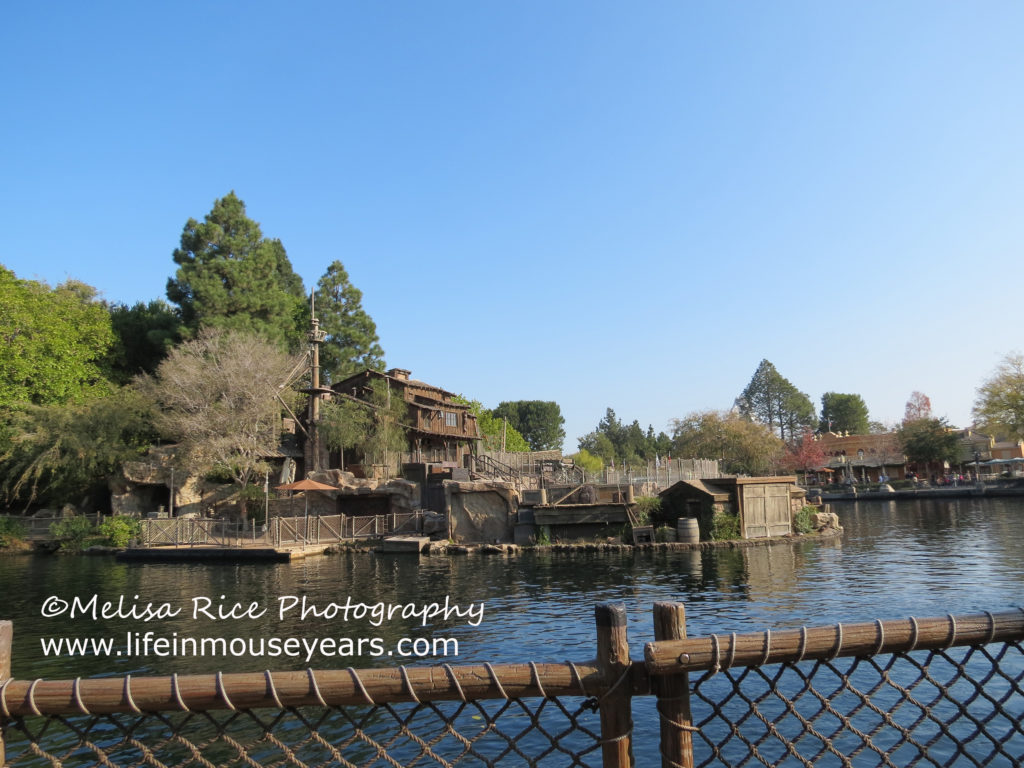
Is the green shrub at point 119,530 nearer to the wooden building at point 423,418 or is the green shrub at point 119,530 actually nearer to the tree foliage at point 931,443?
the wooden building at point 423,418

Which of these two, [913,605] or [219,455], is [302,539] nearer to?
[219,455]

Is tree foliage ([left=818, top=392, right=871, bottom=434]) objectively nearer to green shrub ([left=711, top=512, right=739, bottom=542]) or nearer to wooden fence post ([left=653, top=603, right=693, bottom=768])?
green shrub ([left=711, top=512, right=739, bottom=542])

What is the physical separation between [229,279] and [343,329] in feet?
38.9

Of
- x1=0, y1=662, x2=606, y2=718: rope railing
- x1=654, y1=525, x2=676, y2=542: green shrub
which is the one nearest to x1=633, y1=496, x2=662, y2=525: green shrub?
x1=654, y1=525, x2=676, y2=542: green shrub

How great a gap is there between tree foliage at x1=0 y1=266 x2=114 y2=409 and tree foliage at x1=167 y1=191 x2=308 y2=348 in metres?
5.84

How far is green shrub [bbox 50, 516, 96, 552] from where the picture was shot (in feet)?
115

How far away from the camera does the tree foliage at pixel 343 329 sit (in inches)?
2295

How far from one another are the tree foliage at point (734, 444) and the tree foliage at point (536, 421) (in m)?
38.0

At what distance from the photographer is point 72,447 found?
37.1 metres

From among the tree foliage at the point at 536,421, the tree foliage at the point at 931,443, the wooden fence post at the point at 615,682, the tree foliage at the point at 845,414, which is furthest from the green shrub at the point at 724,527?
the tree foliage at the point at 845,414

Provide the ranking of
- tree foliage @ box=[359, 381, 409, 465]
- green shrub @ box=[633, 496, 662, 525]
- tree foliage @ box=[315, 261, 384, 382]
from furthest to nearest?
tree foliage @ box=[315, 261, 384, 382] → tree foliage @ box=[359, 381, 409, 465] → green shrub @ box=[633, 496, 662, 525]

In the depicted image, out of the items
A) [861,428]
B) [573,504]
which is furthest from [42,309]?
[861,428]

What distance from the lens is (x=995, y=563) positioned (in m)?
23.7

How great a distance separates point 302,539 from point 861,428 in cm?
10548
